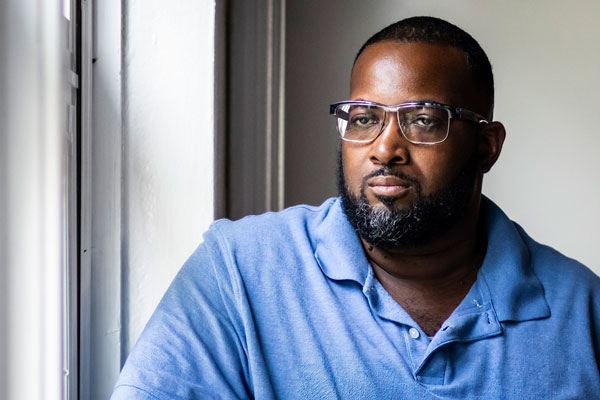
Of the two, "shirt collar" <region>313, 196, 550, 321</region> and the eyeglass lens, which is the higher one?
the eyeglass lens

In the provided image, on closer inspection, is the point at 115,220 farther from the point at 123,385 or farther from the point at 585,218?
the point at 585,218

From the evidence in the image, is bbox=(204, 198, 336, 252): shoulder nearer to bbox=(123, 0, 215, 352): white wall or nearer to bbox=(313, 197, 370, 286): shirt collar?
bbox=(313, 197, 370, 286): shirt collar

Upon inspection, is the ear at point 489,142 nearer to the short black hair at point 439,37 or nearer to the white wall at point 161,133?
the short black hair at point 439,37

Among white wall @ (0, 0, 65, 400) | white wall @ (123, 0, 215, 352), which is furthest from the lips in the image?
white wall @ (0, 0, 65, 400)

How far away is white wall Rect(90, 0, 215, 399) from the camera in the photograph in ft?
4.38

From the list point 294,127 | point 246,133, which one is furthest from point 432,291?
point 294,127

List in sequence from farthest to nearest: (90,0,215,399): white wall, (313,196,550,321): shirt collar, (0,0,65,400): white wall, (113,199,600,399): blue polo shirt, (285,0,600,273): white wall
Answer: (285,0,600,273): white wall → (90,0,215,399): white wall → (313,196,550,321): shirt collar → (113,199,600,399): blue polo shirt → (0,0,65,400): white wall

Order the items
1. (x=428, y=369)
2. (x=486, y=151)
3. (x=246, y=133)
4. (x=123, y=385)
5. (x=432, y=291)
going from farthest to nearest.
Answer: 1. (x=246, y=133)
2. (x=486, y=151)
3. (x=432, y=291)
4. (x=428, y=369)
5. (x=123, y=385)

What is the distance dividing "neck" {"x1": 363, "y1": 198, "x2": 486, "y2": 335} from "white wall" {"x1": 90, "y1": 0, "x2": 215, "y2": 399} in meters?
0.43

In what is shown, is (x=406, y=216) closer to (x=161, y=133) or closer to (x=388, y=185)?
(x=388, y=185)

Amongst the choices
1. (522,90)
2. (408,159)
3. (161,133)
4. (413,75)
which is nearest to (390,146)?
(408,159)

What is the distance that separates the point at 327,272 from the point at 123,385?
42 cm

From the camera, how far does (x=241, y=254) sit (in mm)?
1237

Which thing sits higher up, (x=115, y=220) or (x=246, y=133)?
(x=246, y=133)
